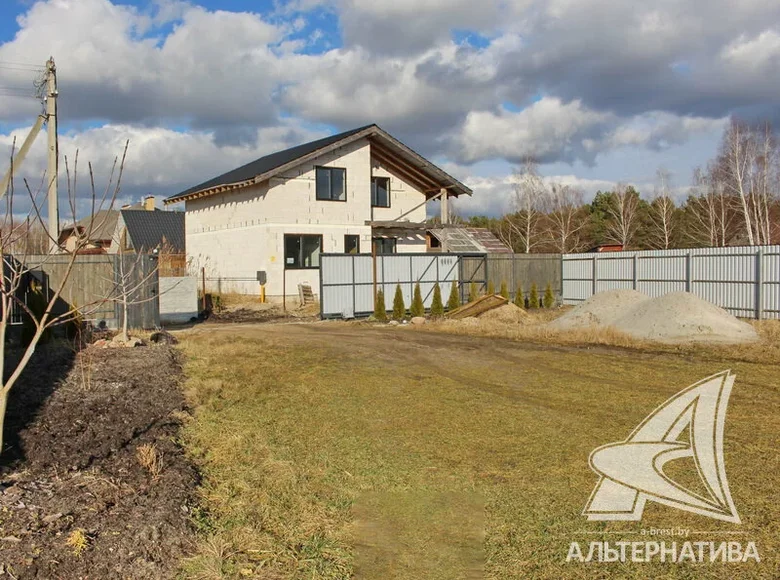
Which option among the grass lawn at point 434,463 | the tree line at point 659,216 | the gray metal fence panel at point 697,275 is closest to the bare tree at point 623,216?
the tree line at point 659,216

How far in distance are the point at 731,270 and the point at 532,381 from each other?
41.2 feet

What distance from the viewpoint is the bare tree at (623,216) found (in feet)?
152

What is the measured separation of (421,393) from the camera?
906 cm

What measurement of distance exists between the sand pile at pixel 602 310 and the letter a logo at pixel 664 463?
28.3 feet

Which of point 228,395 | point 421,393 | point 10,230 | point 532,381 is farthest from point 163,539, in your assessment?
point 532,381

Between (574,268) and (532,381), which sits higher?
(574,268)

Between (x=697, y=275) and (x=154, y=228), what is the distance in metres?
32.6

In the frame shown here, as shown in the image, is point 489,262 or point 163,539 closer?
point 163,539

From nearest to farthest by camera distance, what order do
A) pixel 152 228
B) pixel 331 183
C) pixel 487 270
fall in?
pixel 487 270 < pixel 331 183 < pixel 152 228

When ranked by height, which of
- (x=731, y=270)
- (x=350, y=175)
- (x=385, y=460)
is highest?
(x=350, y=175)

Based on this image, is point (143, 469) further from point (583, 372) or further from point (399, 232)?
point (399, 232)

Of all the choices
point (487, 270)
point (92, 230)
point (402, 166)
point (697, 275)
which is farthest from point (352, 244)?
point (92, 230)

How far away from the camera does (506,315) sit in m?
19.9

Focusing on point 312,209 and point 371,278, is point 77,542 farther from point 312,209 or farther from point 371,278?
point 312,209
